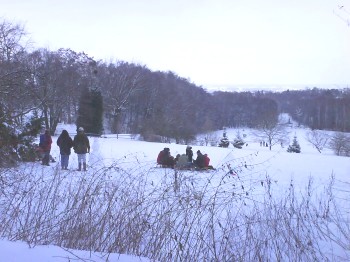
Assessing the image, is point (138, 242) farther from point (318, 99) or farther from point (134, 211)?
point (318, 99)

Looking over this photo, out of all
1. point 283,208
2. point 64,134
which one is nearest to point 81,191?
point 283,208

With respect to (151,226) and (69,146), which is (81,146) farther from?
(151,226)

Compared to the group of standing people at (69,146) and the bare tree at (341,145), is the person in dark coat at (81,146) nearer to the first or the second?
the group of standing people at (69,146)

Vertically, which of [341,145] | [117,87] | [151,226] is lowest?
[151,226]

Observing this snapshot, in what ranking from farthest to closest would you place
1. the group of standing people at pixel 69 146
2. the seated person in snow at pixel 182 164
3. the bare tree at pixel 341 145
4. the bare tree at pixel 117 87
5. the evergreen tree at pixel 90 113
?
1. the bare tree at pixel 117 87
2. the bare tree at pixel 341 145
3. the evergreen tree at pixel 90 113
4. the group of standing people at pixel 69 146
5. the seated person in snow at pixel 182 164

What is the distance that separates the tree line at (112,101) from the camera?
1346cm

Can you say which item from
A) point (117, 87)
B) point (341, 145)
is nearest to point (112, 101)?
point (117, 87)

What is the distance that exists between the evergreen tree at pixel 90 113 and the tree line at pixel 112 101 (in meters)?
0.11

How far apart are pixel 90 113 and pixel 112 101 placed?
1958 centimetres

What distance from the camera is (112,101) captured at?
62875mm

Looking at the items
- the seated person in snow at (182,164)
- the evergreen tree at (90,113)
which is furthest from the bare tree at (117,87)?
the seated person in snow at (182,164)

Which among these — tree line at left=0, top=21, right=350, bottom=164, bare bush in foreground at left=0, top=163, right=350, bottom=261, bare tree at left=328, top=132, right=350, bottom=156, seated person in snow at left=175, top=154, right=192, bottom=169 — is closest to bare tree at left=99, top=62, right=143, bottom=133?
tree line at left=0, top=21, right=350, bottom=164

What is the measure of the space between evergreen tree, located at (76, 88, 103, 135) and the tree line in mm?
107

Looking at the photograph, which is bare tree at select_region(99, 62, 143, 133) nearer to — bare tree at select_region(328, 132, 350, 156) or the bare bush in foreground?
bare tree at select_region(328, 132, 350, 156)
